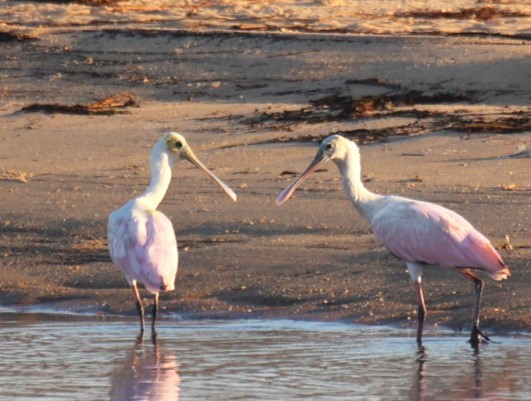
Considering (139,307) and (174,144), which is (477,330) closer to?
(139,307)

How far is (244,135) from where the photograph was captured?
15.6m

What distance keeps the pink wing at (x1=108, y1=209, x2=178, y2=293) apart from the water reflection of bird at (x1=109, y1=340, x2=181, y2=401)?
1.31ft

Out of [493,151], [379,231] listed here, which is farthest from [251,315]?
[493,151]

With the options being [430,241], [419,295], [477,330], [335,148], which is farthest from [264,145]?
[477,330]

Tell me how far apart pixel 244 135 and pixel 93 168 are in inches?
74.2

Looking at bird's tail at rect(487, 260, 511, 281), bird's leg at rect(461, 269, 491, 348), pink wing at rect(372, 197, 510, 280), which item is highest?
pink wing at rect(372, 197, 510, 280)

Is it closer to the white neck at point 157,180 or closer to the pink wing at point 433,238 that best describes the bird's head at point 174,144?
the white neck at point 157,180

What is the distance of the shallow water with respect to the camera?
24.4 feet

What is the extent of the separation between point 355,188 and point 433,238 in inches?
32.5

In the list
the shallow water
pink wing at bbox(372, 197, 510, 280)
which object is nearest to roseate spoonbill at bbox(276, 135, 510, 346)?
pink wing at bbox(372, 197, 510, 280)

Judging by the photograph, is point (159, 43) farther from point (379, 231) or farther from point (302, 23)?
point (379, 231)

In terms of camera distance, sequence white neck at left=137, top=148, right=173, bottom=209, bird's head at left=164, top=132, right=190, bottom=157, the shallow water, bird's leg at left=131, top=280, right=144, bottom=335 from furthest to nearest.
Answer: bird's head at left=164, top=132, right=190, bottom=157
white neck at left=137, top=148, right=173, bottom=209
bird's leg at left=131, top=280, right=144, bottom=335
the shallow water

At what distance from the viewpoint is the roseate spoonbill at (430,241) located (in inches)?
340

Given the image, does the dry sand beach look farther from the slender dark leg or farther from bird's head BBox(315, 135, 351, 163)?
bird's head BBox(315, 135, 351, 163)
